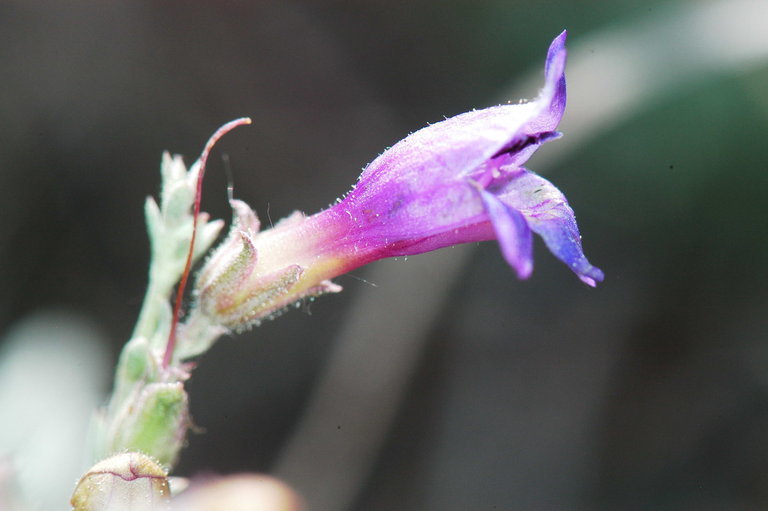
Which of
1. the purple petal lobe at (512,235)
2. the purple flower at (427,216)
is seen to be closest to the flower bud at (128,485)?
the purple flower at (427,216)

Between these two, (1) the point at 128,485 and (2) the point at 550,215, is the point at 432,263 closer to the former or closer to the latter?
(2) the point at 550,215

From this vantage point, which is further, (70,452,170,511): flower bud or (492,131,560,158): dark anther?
(492,131,560,158): dark anther

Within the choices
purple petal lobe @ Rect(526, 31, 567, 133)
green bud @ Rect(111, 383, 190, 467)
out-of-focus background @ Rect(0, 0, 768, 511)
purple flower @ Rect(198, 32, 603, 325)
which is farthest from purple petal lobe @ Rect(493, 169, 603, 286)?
out-of-focus background @ Rect(0, 0, 768, 511)

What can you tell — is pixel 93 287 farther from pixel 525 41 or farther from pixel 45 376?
pixel 525 41

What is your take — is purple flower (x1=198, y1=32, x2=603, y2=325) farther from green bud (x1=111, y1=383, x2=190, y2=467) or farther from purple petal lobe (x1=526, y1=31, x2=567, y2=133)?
green bud (x1=111, y1=383, x2=190, y2=467)

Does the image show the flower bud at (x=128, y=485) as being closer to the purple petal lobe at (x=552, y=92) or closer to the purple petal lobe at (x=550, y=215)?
the purple petal lobe at (x=550, y=215)

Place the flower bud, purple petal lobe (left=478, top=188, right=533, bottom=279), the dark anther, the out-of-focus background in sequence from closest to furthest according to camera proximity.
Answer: purple petal lobe (left=478, top=188, right=533, bottom=279) → the flower bud → the dark anther → the out-of-focus background

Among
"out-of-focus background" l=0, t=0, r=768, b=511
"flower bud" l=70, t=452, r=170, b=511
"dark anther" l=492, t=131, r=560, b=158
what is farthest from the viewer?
"out-of-focus background" l=0, t=0, r=768, b=511

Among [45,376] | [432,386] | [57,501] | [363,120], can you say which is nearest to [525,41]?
[363,120]

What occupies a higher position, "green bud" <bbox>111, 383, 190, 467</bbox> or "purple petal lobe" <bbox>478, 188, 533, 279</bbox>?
"purple petal lobe" <bbox>478, 188, 533, 279</bbox>
